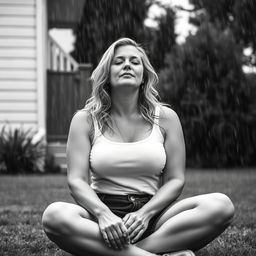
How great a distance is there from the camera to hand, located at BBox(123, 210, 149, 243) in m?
2.89

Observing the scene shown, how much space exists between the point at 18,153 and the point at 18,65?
6.28ft

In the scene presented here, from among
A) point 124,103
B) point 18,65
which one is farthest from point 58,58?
point 124,103

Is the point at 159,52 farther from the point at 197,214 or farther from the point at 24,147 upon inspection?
the point at 197,214

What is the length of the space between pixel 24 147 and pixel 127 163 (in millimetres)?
7800

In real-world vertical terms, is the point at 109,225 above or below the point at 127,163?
below

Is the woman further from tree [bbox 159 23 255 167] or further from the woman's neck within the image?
tree [bbox 159 23 255 167]

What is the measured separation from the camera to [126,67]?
10.6 feet

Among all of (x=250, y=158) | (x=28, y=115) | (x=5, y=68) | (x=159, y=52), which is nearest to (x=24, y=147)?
(x=28, y=115)

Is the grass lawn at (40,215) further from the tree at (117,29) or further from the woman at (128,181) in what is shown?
the tree at (117,29)

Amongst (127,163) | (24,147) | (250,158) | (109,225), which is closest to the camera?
(109,225)

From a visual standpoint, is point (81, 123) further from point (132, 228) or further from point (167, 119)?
point (132, 228)

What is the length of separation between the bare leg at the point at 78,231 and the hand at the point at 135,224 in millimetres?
61

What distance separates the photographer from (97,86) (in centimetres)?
341

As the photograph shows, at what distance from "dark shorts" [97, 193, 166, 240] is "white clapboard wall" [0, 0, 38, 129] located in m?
8.39
